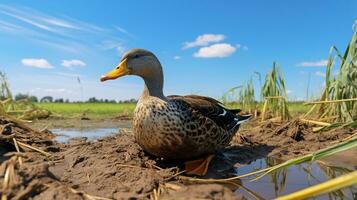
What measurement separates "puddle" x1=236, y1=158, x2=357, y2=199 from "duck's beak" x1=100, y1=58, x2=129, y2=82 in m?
1.71

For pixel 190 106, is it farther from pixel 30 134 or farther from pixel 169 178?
pixel 30 134

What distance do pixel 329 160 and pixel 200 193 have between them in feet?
8.39

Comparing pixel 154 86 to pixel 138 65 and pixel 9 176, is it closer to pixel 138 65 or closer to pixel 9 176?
pixel 138 65

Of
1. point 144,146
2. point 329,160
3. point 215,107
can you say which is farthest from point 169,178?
point 329,160

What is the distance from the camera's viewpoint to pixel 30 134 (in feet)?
16.8

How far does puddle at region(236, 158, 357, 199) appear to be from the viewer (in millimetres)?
2861

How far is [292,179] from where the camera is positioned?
3475 millimetres

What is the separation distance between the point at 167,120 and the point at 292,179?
1.35 metres

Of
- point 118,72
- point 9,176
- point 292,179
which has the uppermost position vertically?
point 118,72

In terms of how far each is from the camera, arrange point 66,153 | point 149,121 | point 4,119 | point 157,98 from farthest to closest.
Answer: point 4,119 < point 66,153 < point 157,98 < point 149,121

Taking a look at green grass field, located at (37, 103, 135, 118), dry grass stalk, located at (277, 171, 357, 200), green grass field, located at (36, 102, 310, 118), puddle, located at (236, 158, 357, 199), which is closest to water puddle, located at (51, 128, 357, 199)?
puddle, located at (236, 158, 357, 199)

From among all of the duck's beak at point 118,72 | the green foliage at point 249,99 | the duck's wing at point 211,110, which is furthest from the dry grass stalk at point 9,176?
the green foliage at point 249,99

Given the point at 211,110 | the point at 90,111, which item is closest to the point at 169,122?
the point at 211,110

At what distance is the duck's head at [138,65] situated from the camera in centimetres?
413
